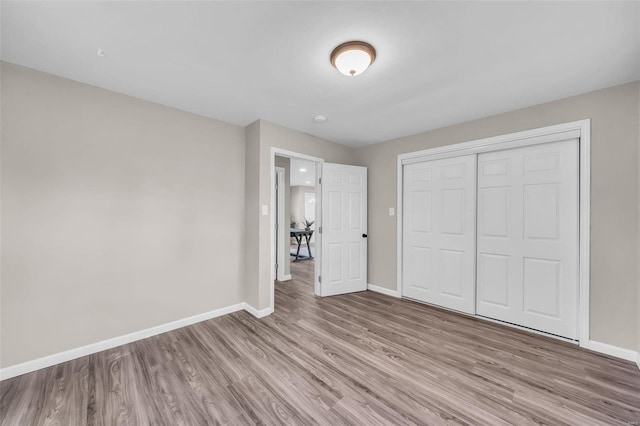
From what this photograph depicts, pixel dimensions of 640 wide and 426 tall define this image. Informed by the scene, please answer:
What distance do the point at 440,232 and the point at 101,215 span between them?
384 cm

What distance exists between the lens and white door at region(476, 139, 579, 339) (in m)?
2.55

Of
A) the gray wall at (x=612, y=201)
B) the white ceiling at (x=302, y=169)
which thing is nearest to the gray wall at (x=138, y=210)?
the gray wall at (x=612, y=201)

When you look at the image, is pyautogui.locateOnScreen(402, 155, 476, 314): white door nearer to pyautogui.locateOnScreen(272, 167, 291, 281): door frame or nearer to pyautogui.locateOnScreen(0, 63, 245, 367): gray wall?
pyautogui.locateOnScreen(272, 167, 291, 281): door frame

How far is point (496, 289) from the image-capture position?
118 inches

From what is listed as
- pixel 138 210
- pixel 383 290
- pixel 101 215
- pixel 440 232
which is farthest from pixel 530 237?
pixel 101 215

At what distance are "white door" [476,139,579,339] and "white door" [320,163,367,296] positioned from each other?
5.46 feet

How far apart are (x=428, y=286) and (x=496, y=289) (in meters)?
0.82

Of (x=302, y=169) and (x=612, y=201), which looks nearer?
(x=612, y=201)

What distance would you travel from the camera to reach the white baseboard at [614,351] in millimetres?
2180

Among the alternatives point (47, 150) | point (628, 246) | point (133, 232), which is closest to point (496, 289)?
point (628, 246)

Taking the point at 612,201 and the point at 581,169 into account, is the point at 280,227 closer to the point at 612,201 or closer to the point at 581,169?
the point at 581,169

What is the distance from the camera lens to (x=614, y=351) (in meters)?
2.26

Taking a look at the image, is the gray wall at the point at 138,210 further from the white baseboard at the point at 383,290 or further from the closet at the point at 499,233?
the white baseboard at the point at 383,290

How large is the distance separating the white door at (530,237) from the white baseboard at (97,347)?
332cm
